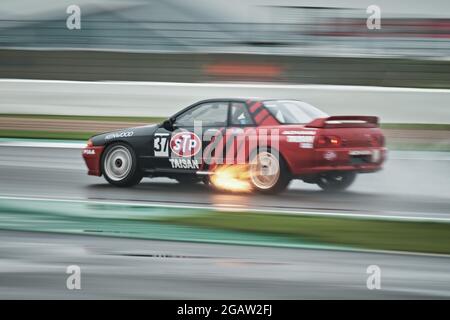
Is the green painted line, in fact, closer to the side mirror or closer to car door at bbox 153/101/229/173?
car door at bbox 153/101/229/173

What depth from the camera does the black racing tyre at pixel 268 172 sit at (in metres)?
9.37

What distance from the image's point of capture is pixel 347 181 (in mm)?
10250

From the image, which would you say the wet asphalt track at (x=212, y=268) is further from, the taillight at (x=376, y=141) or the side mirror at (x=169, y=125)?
the side mirror at (x=169, y=125)

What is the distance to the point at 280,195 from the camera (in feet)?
32.1

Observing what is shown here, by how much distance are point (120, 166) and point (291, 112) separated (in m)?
2.36

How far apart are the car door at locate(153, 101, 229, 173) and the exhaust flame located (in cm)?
27

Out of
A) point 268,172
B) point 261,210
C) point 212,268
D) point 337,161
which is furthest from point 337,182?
point 212,268

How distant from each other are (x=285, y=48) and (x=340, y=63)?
134 cm

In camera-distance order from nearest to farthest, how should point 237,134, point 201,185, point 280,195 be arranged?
point 237,134 < point 280,195 < point 201,185

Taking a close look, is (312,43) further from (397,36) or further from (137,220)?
(137,220)

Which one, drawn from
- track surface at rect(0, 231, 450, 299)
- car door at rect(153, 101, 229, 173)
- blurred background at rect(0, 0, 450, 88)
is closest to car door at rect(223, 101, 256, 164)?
car door at rect(153, 101, 229, 173)

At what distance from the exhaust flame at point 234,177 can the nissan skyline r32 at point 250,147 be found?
15 mm

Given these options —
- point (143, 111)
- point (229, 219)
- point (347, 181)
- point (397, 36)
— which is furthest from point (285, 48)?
point (229, 219)

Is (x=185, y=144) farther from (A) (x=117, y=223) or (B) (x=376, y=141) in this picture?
(B) (x=376, y=141)
